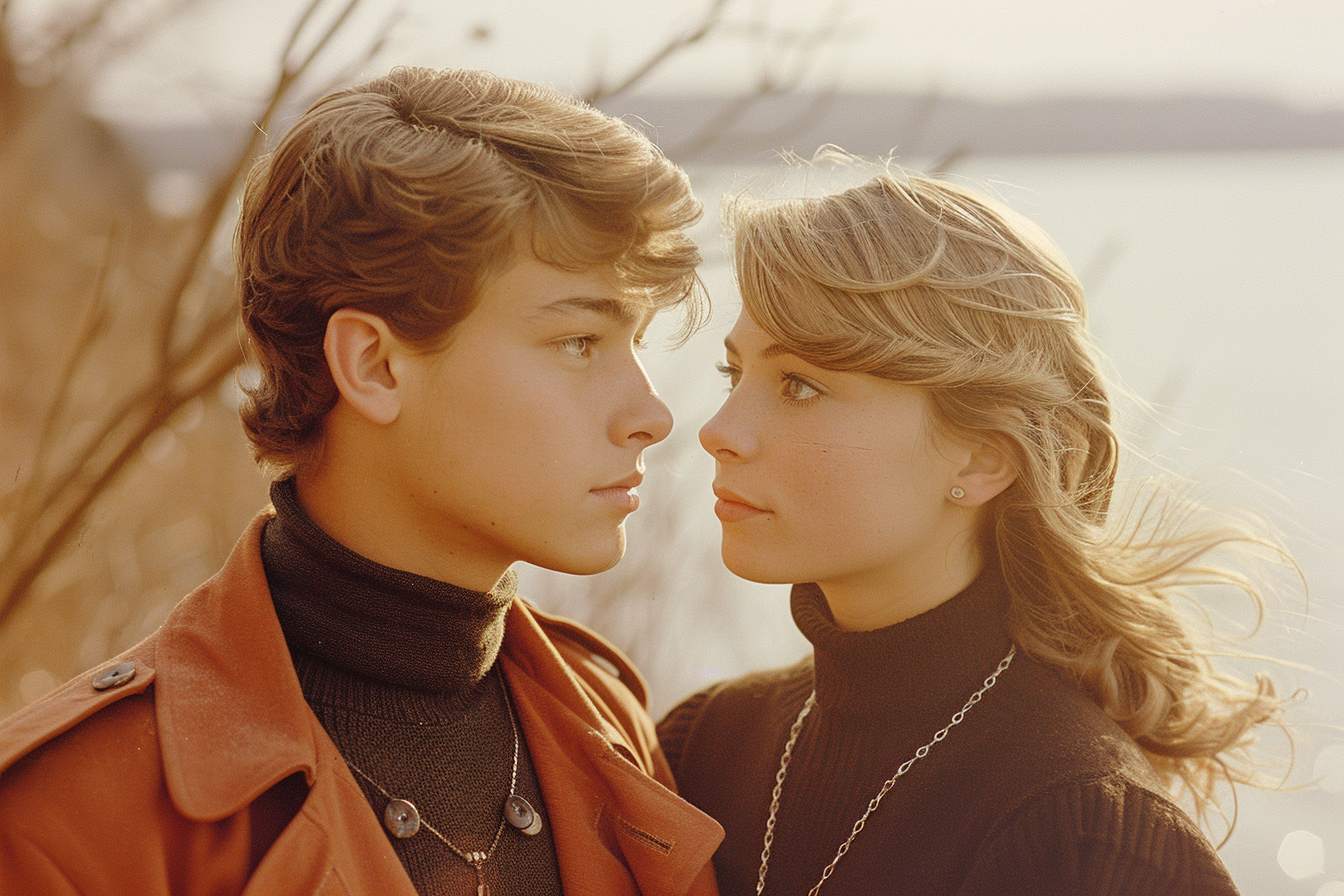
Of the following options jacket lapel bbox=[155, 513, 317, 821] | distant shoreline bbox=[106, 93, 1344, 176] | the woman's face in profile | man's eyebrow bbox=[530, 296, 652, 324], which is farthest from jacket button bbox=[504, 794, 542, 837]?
distant shoreline bbox=[106, 93, 1344, 176]

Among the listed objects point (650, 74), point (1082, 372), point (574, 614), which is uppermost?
point (650, 74)

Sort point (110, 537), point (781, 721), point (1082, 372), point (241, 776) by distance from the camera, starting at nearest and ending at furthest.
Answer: point (241, 776)
point (1082, 372)
point (781, 721)
point (110, 537)

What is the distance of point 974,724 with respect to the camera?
8.10 ft

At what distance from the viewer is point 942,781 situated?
7.94 feet

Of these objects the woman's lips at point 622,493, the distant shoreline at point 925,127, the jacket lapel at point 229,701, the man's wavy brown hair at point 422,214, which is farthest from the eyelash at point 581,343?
the jacket lapel at point 229,701

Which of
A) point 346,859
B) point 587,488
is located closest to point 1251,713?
point 587,488

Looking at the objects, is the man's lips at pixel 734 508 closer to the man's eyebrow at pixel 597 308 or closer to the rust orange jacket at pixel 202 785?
the man's eyebrow at pixel 597 308

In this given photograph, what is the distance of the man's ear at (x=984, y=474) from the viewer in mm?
2598

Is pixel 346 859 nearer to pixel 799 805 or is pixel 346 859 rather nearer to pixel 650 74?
pixel 799 805

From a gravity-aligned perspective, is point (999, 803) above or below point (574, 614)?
above

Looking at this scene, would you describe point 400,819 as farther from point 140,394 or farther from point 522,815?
point 140,394

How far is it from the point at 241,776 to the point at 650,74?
6.24 ft

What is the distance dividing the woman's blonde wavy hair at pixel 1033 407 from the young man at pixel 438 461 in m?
0.34

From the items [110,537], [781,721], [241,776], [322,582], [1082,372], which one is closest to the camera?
[241,776]
